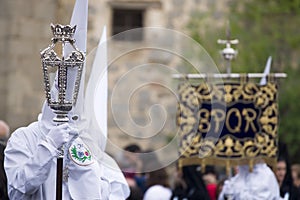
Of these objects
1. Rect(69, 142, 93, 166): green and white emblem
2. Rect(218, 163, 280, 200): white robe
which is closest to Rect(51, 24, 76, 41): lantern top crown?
Rect(69, 142, 93, 166): green and white emblem

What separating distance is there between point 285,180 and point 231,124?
106 cm

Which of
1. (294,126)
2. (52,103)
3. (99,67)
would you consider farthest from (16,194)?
(294,126)

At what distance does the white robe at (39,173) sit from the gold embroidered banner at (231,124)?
2.98 metres

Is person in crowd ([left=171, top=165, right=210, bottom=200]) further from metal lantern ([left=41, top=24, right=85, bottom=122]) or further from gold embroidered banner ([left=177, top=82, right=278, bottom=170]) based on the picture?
metal lantern ([left=41, top=24, right=85, bottom=122])

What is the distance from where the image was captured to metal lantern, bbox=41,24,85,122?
7336mm

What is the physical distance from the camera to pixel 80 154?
792 centimetres

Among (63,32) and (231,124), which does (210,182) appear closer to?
(231,124)

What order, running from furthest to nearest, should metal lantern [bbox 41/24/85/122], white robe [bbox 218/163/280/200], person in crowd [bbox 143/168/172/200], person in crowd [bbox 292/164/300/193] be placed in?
person in crowd [bbox 292/164/300/193] < person in crowd [bbox 143/168/172/200] < white robe [bbox 218/163/280/200] < metal lantern [bbox 41/24/85/122]

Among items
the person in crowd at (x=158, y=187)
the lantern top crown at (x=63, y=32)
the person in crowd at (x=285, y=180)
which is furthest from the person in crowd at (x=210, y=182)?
the lantern top crown at (x=63, y=32)

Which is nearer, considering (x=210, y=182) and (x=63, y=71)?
(x=63, y=71)

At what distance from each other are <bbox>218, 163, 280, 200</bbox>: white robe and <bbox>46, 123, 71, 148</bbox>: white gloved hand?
157 inches

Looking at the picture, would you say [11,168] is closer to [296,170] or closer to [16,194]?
[16,194]

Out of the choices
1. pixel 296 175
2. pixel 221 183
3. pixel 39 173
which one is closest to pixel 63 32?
pixel 39 173

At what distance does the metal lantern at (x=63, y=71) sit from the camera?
7.34 meters
